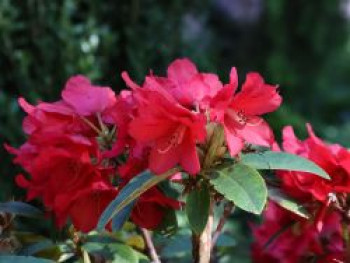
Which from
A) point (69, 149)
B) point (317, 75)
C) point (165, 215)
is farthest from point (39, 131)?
point (317, 75)

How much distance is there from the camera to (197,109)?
111 centimetres

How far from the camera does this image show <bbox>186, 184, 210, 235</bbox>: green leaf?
46.0 inches

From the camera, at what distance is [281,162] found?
1.19 metres

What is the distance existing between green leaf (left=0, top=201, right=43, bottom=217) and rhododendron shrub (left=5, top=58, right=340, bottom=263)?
0.19 feet

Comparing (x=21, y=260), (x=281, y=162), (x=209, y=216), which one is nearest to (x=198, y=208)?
(x=209, y=216)

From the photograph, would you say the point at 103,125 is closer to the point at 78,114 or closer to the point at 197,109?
the point at 78,114

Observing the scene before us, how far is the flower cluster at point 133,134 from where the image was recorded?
1.10m

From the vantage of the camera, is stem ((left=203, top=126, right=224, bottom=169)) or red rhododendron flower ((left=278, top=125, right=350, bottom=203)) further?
red rhododendron flower ((left=278, top=125, right=350, bottom=203))

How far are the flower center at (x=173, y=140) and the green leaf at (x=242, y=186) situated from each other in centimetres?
9

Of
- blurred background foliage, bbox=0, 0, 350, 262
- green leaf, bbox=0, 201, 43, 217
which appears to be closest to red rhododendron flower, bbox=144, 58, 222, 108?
green leaf, bbox=0, 201, 43, 217

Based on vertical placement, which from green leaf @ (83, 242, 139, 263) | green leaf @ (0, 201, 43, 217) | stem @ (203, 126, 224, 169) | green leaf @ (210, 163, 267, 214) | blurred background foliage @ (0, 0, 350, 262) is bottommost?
blurred background foliage @ (0, 0, 350, 262)

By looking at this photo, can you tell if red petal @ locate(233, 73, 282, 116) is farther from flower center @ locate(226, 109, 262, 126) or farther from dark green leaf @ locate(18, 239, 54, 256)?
dark green leaf @ locate(18, 239, 54, 256)

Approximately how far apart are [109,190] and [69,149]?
86mm

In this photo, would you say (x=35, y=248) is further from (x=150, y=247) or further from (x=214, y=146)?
(x=214, y=146)
